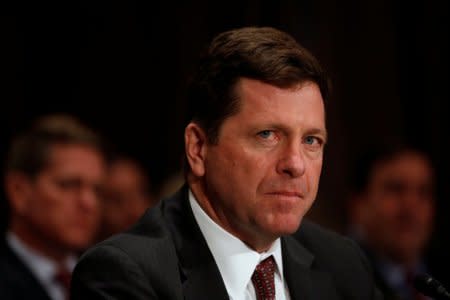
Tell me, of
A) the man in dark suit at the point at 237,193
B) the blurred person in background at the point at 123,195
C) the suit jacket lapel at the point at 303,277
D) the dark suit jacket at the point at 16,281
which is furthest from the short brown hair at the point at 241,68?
the blurred person in background at the point at 123,195

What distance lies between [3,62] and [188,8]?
49.2 inches

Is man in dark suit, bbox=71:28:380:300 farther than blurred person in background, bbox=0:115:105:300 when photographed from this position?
No

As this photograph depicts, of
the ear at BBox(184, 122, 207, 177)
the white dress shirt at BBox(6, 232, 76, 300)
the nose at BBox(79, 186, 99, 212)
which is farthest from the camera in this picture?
the nose at BBox(79, 186, 99, 212)

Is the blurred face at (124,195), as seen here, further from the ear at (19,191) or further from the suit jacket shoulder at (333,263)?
the suit jacket shoulder at (333,263)

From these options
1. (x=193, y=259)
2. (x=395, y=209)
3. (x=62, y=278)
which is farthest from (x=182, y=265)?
(x=395, y=209)

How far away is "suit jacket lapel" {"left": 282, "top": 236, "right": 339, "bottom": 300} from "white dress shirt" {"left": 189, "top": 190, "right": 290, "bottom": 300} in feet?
0.12

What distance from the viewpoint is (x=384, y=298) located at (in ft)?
7.45

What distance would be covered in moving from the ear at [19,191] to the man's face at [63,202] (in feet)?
0.04

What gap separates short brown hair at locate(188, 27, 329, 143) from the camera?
6.44 feet

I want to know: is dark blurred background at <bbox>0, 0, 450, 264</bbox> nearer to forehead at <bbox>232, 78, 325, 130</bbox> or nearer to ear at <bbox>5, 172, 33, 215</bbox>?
ear at <bbox>5, 172, 33, 215</bbox>

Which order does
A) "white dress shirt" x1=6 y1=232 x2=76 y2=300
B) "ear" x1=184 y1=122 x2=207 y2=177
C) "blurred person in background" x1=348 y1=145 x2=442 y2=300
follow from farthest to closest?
"blurred person in background" x1=348 y1=145 x2=442 y2=300 < "white dress shirt" x1=6 y1=232 x2=76 y2=300 < "ear" x1=184 y1=122 x2=207 y2=177

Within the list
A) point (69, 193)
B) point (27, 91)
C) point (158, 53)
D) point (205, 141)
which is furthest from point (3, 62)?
point (205, 141)

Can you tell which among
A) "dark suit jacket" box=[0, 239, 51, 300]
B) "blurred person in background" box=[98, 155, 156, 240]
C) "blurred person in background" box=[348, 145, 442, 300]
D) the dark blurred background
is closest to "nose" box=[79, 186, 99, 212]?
"dark suit jacket" box=[0, 239, 51, 300]

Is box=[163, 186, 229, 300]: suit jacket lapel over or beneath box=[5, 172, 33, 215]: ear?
over
